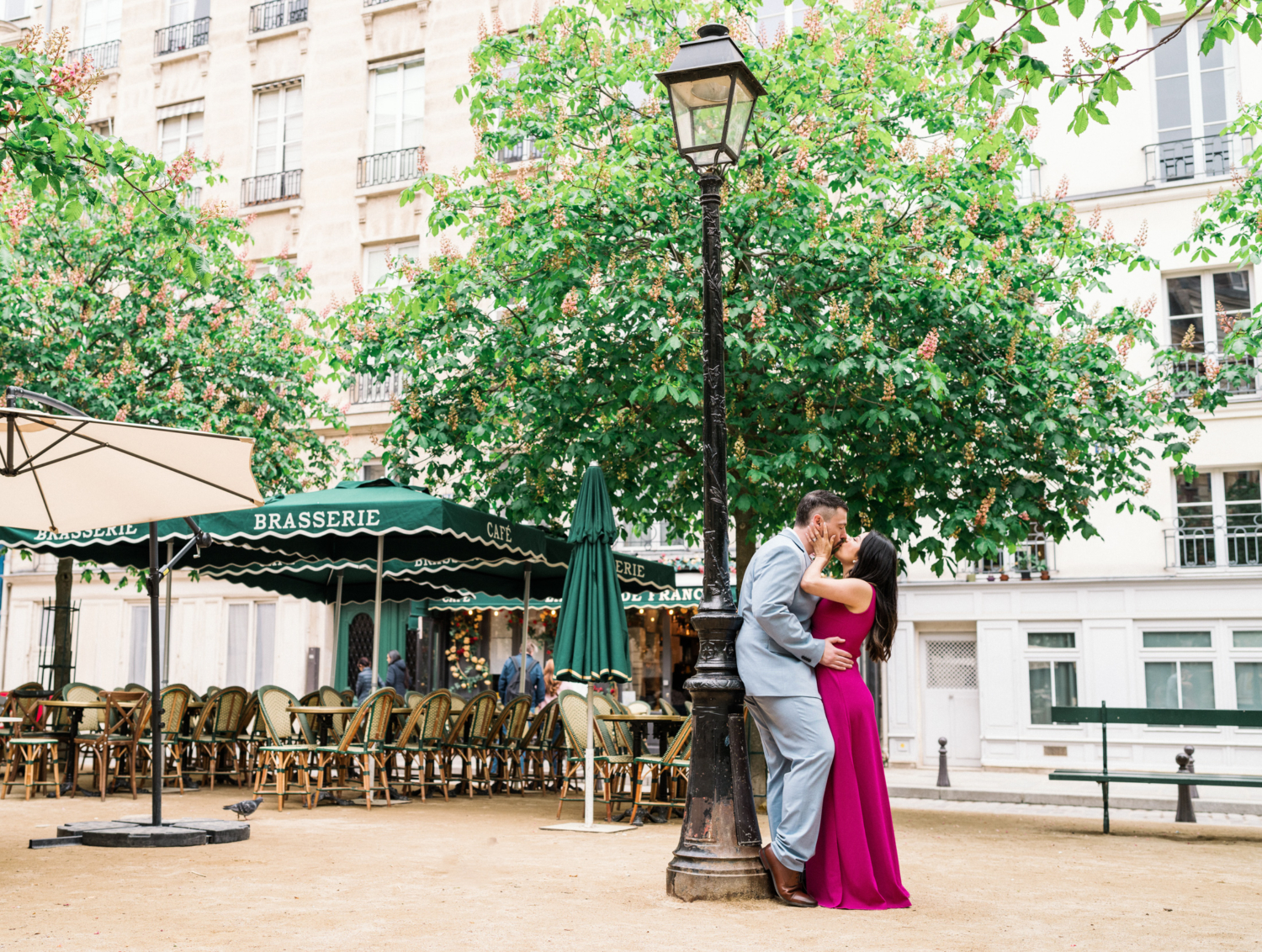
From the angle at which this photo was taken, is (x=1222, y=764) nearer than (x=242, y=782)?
No

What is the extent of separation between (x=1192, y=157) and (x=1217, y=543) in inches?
273

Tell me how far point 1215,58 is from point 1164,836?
16.3 meters

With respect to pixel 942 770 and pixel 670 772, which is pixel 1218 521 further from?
pixel 670 772

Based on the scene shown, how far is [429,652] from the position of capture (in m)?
25.6

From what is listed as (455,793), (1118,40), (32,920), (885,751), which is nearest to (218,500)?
(32,920)

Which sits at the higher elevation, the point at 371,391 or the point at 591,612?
the point at 371,391

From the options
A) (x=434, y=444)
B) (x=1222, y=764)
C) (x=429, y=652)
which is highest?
(x=434, y=444)

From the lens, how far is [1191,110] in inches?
875

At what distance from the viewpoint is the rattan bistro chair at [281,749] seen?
11344mm

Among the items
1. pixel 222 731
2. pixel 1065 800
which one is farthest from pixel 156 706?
pixel 1065 800

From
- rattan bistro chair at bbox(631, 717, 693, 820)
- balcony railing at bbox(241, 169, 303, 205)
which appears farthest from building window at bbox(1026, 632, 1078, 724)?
balcony railing at bbox(241, 169, 303, 205)

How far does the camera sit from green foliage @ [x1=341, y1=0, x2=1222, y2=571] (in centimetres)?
1148

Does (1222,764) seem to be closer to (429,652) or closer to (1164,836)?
(1164,836)

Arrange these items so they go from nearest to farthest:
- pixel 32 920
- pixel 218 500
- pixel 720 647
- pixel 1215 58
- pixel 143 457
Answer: pixel 32 920 → pixel 720 647 → pixel 143 457 → pixel 218 500 → pixel 1215 58
